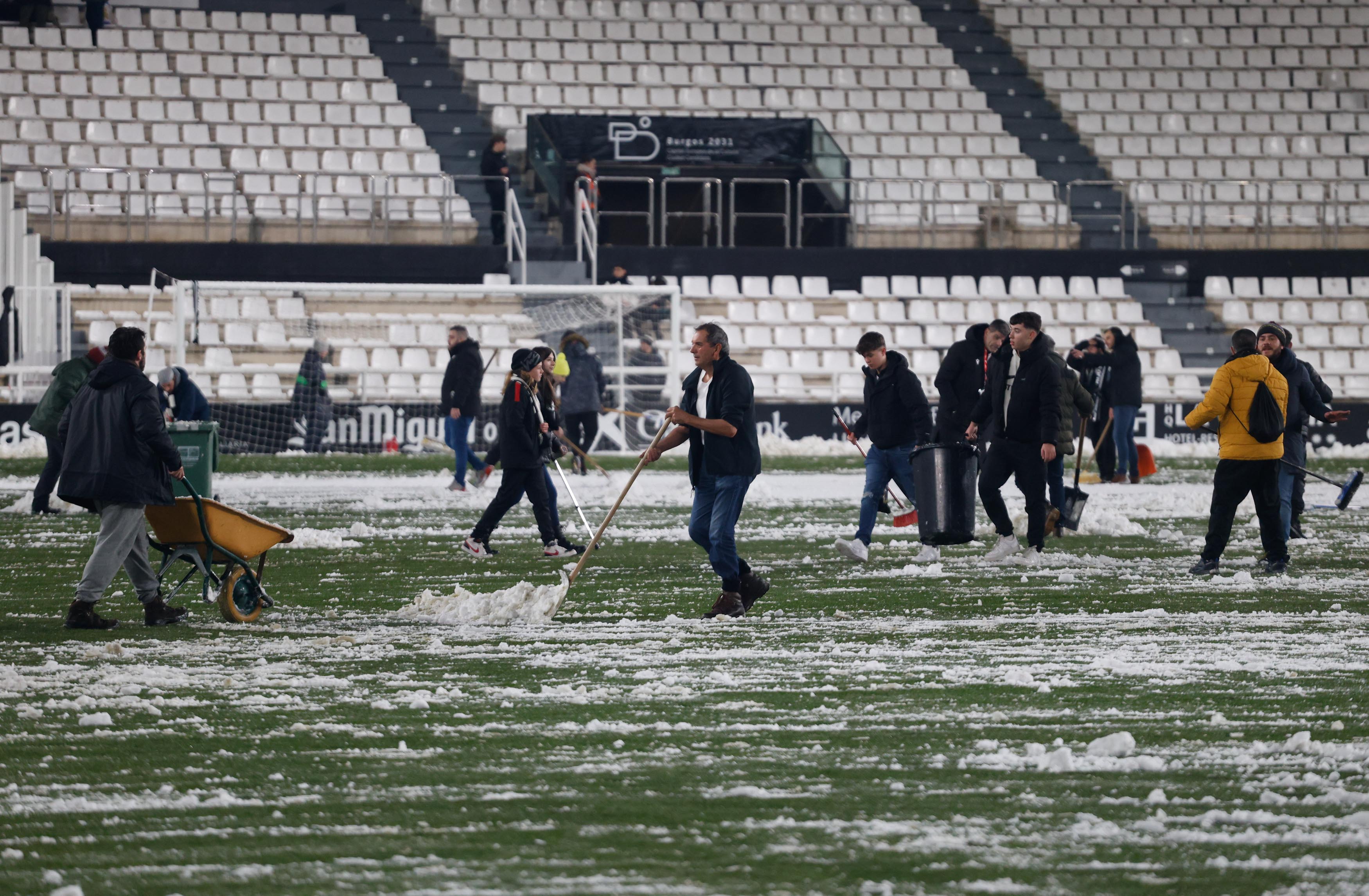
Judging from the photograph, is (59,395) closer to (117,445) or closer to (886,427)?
(117,445)

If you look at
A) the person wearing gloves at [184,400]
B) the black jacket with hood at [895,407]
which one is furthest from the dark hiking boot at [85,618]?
the person wearing gloves at [184,400]

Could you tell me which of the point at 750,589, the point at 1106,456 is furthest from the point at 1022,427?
the point at 1106,456

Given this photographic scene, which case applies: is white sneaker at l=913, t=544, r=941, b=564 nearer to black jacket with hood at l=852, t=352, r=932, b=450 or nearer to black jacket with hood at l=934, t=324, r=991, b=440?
black jacket with hood at l=852, t=352, r=932, b=450

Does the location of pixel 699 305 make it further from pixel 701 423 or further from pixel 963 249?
pixel 701 423

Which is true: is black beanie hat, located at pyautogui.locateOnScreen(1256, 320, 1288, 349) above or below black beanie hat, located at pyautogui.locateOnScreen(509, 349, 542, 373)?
above

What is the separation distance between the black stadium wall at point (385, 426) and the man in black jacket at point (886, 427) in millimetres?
12923

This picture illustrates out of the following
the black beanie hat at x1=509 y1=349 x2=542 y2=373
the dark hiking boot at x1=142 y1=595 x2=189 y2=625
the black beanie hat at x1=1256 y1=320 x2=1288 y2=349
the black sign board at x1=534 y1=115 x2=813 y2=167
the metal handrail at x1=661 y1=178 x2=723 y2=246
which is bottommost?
the dark hiking boot at x1=142 y1=595 x2=189 y2=625

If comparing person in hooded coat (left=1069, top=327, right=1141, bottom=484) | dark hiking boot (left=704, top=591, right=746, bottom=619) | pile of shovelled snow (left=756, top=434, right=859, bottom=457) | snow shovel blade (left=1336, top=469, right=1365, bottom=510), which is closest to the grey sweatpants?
dark hiking boot (left=704, top=591, right=746, bottom=619)

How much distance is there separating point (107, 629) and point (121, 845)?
4.37 metres

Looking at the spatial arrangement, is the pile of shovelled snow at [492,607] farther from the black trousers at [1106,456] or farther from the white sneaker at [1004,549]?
the black trousers at [1106,456]

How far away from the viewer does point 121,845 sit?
4500 mm

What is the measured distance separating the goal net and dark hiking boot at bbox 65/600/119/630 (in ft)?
52.3

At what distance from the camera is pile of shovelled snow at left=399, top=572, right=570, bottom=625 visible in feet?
28.9

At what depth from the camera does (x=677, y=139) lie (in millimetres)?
29172
